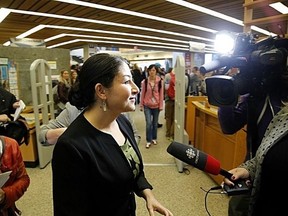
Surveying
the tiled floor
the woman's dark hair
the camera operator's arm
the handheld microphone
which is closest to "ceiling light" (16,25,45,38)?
the tiled floor

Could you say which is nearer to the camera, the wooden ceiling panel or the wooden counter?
the wooden counter

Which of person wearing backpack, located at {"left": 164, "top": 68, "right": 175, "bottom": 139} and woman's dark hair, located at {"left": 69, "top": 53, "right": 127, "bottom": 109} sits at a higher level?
woman's dark hair, located at {"left": 69, "top": 53, "right": 127, "bottom": 109}

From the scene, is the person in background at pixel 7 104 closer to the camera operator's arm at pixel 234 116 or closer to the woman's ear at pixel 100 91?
the woman's ear at pixel 100 91

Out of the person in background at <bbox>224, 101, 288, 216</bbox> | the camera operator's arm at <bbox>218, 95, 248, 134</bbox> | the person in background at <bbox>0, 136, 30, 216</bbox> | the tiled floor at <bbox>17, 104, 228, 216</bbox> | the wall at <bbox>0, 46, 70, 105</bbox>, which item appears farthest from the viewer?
the wall at <bbox>0, 46, 70, 105</bbox>

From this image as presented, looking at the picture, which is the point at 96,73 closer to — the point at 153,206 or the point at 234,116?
the point at 153,206

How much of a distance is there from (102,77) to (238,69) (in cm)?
65

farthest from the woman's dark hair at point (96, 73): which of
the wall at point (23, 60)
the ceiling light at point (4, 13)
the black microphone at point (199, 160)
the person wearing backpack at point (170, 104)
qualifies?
the ceiling light at point (4, 13)

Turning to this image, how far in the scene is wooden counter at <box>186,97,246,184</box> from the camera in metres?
2.37

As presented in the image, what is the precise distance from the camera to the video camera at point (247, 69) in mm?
960

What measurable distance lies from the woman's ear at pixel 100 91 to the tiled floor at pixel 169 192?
1.43 m

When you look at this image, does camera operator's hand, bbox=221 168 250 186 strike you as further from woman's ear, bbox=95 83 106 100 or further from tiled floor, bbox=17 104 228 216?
tiled floor, bbox=17 104 228 216

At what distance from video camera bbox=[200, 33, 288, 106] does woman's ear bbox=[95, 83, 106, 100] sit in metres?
0.48

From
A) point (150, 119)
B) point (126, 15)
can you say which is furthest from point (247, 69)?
point (126, 15)

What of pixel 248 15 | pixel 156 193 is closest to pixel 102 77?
pixel 248 15
